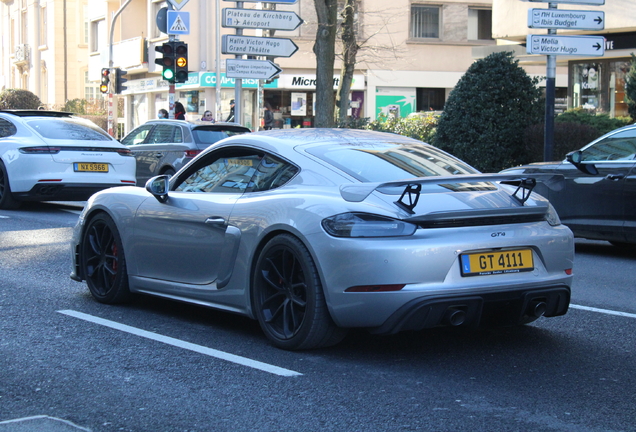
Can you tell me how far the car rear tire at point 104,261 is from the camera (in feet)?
21.9

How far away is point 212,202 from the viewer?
5902 millimetres

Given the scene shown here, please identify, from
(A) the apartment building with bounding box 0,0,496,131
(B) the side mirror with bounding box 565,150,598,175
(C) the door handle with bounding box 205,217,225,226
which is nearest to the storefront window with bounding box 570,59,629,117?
(A) the apartment building with bounding box 0,0,496,131

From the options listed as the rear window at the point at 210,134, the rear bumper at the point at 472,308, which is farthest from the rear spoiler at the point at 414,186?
the rear window at the point at 210,134

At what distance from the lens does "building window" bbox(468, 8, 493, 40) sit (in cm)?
4394

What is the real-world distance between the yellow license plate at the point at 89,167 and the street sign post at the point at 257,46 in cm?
380

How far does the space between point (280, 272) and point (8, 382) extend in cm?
160

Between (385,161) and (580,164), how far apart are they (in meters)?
5.17

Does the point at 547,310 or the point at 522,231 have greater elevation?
the point at 522,231

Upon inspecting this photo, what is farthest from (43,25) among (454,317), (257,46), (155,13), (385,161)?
(454,317)

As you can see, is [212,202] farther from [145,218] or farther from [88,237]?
[88,237]

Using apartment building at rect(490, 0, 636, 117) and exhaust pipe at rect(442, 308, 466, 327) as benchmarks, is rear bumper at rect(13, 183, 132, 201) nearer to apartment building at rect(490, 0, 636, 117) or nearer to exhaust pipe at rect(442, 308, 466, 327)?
exhaust pipe at rect(442, 308, 466, 327)

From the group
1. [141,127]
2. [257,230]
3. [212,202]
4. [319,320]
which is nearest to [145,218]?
[212,202]

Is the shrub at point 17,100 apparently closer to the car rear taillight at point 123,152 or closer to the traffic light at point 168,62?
the traffic light at point 168,62

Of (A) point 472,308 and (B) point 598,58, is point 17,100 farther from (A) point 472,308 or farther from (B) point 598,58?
(A) point 472,308
